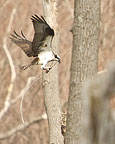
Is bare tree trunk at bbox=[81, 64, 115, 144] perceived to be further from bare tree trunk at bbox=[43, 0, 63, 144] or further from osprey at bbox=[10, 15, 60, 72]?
bare tree trunk at bbox=[43, 0, 63, 144]

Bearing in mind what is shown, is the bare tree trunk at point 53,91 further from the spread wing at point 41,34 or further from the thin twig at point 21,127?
the thin twig at point 21,127

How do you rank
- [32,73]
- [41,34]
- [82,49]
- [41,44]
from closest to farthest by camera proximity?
[82,49]
[41,34]
[41,44]
[32,73]

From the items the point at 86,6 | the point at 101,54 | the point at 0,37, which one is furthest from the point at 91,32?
the point at 0,37

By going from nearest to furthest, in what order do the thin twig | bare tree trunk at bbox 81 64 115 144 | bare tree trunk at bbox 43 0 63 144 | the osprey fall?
1. bare tree trunk at bbox 81 64 115 144
2. the osprey
3. bare tree trunk at bbox 43 0 63 144
4. the thin twig

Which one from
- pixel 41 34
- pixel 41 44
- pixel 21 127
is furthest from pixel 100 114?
pixel 21 127

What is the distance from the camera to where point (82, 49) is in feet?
8.06

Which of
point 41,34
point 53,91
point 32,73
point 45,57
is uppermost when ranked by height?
point 41,34

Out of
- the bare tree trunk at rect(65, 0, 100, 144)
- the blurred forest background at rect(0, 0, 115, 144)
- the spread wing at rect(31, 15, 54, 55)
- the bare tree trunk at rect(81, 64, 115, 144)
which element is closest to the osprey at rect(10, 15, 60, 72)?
the spread wing at rect(31, 15, 54, 55)

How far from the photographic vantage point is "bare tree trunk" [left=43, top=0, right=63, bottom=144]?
9.13 ft

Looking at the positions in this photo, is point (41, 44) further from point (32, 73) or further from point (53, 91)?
point (32, 73)

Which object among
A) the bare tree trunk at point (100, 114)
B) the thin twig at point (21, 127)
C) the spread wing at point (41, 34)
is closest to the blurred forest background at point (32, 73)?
the thin twig at point (21, 127)

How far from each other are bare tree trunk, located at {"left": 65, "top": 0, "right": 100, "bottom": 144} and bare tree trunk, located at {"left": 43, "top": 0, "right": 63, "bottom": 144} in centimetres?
32

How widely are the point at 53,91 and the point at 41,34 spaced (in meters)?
0.36

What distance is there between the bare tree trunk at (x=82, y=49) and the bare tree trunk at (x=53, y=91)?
32 cm
